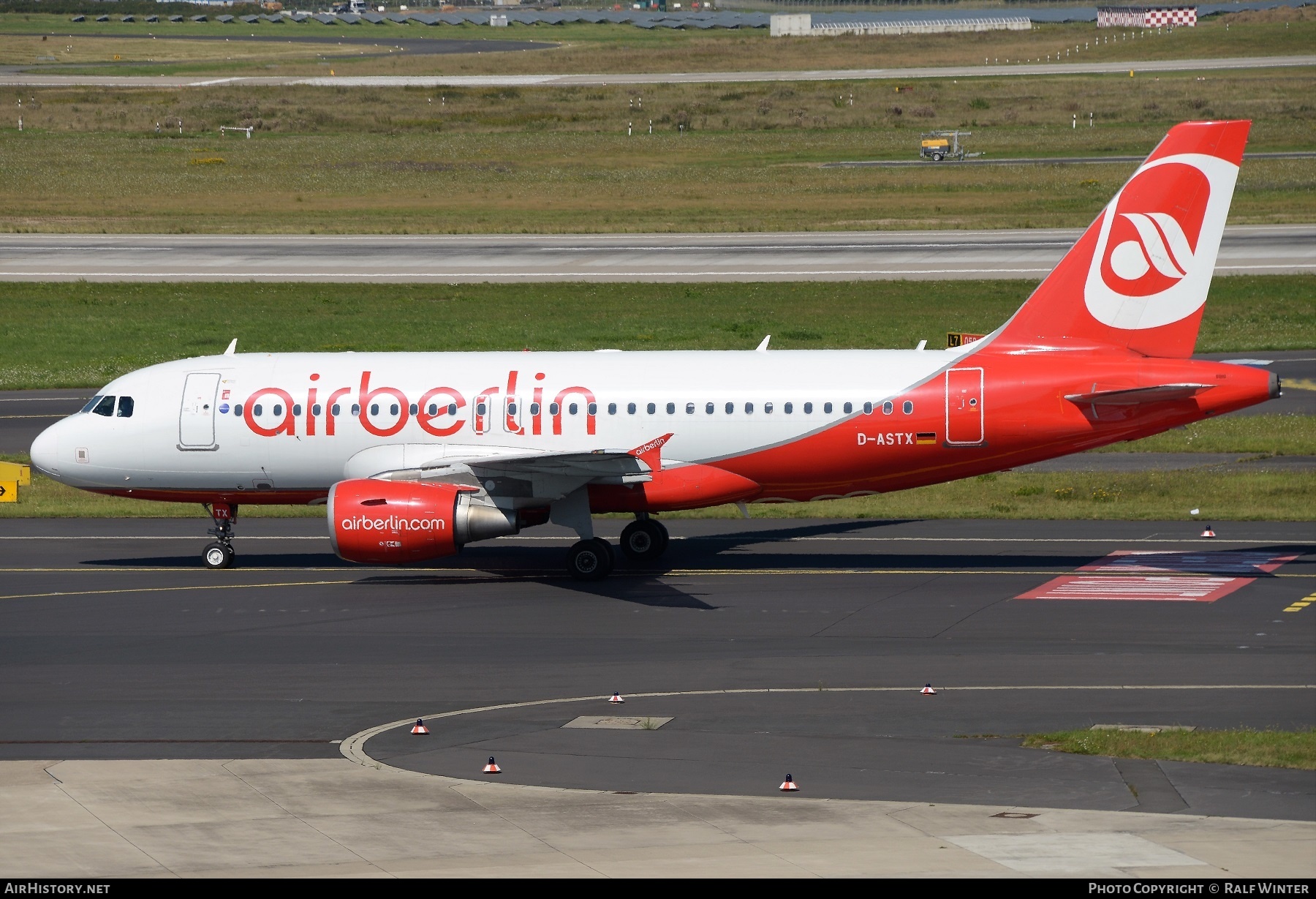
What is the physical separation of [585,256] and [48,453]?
47.5 meters

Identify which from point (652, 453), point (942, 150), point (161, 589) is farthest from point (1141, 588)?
point (942, 150)

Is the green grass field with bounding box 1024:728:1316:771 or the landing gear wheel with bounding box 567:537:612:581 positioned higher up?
the landing gear wheel with bounding box 567:537:612:581

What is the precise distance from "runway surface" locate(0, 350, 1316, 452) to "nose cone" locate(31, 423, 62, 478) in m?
13.1

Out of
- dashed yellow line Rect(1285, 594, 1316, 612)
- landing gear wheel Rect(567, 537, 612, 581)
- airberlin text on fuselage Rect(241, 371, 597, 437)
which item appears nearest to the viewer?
dashed yellow line Rect(1285, 594, 1316, 612)

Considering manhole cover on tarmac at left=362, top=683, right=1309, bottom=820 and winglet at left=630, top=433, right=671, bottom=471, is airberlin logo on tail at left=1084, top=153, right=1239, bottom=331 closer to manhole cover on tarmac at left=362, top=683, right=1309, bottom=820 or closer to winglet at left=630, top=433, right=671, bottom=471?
winglet at left=630, top=433, right=671, bottom=471

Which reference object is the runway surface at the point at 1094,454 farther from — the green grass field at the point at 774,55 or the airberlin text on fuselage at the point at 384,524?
the green grass field at the point at 774,55

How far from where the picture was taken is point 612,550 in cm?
3453

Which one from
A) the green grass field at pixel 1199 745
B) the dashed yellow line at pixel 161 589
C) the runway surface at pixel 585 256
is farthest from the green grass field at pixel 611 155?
the green grass field at pixel 1199 745

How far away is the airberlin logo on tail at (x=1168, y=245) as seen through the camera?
105 ft

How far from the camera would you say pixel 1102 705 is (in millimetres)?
23391

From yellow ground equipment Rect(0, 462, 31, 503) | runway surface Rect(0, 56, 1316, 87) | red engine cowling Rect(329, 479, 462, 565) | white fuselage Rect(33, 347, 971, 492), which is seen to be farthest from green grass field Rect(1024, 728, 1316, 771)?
runway surface Rect(0, 56, 1316, 87)

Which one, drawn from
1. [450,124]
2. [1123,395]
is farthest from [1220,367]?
[450,124]

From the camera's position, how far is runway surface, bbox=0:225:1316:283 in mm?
74125

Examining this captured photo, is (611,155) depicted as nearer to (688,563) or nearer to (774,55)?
(774,55)
